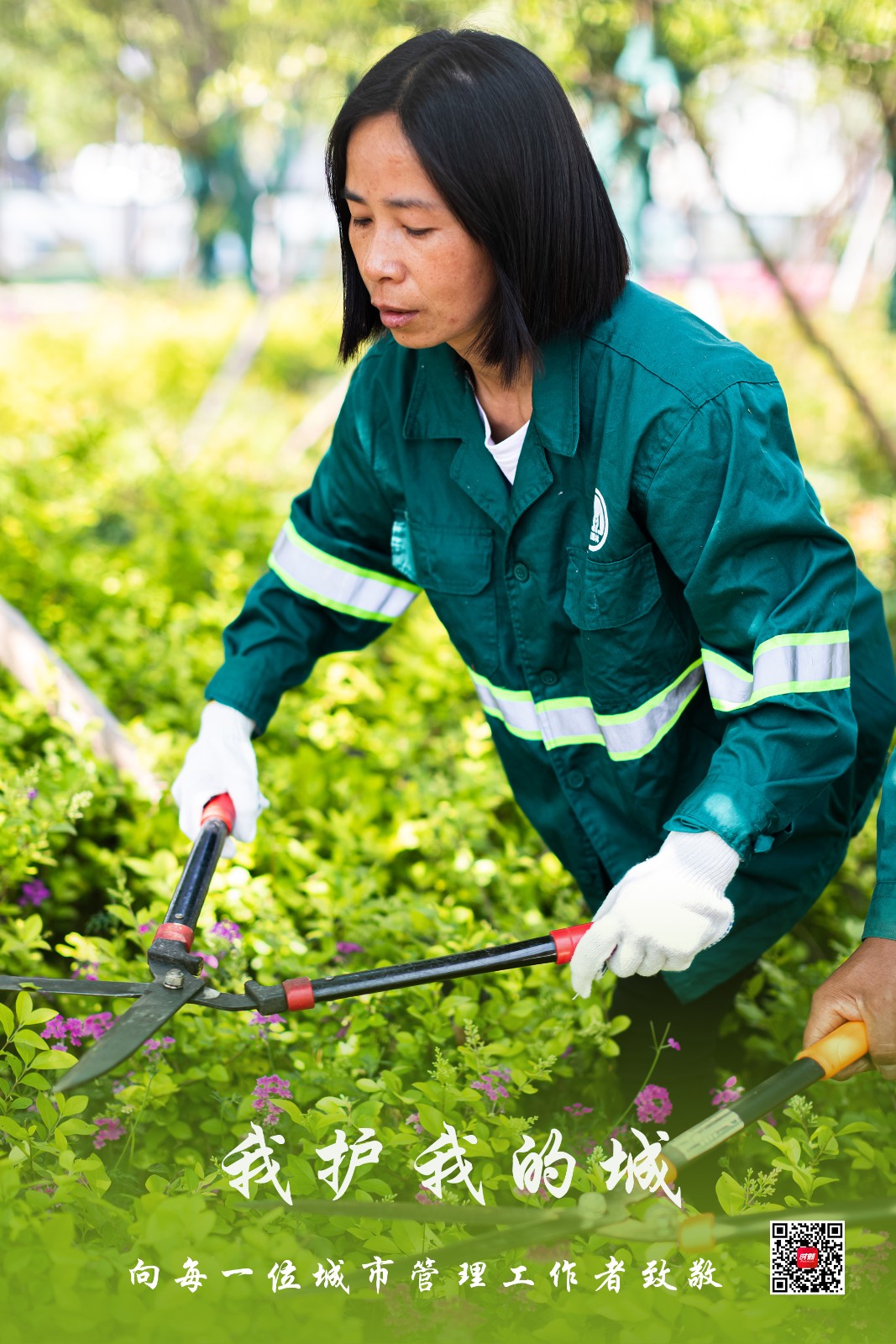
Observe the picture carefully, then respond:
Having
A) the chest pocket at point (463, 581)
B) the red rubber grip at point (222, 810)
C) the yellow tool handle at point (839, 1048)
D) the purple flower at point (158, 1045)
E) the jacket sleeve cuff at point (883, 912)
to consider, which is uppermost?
the chest pocket at point (463, 581)

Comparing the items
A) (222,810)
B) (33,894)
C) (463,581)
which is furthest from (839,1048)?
(33,894)

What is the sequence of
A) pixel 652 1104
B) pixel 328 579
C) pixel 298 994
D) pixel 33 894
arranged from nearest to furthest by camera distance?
pixel 298 994, pixel 652 1104, pixel 328 579, pixel 33 894

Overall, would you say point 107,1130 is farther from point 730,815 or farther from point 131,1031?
point 730,815

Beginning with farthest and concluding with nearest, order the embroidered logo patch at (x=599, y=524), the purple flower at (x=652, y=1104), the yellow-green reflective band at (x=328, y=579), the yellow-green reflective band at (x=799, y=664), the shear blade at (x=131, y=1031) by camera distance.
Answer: the yellow-green reflective band at (x=328, y=579) → the purple flower at (x=652, y=1104) → the embroidered logo patch at (x=599, y=524) → the yellow-green reflective band at (x=799, y=664) → the shear blade at (x=131, y=1031)

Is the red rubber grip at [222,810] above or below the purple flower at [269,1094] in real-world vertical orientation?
above

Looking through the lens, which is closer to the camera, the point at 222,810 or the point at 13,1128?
the point at 13,1128

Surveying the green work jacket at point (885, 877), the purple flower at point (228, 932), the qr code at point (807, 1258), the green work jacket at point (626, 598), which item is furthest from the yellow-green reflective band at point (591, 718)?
the qr code at point (807, 1258)

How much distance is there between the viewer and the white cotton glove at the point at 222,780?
1.93 m

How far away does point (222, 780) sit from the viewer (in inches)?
76.7

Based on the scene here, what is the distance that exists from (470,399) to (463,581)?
28 cm

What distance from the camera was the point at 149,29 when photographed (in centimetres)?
908

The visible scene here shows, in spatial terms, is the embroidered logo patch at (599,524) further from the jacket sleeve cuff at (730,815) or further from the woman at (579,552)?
the jacket sleeve cuff at (730,815)

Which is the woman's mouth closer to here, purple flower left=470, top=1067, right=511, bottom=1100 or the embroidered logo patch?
the embroidered logo patch

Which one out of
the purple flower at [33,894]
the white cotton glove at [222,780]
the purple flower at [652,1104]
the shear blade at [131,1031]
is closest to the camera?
the shear blade at [131,1031]
